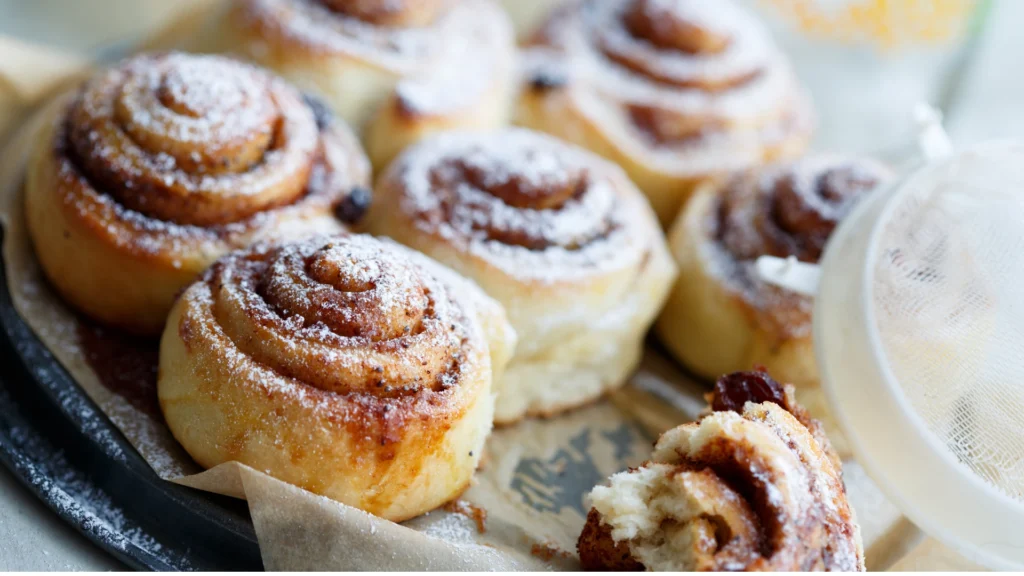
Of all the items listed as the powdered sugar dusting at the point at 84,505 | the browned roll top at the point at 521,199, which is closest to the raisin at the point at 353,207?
the browned roll top at the point at 521,199

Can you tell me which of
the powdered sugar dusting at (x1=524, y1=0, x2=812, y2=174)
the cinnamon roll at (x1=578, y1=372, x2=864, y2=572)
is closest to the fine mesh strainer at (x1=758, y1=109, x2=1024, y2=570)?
the cinnamon roll at (x1=578, y1=372, x2=864, y2=572)

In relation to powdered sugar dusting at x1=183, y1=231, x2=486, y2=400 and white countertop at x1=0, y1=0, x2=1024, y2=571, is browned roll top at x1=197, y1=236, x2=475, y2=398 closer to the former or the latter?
powdered sugar dusting at x1=183, y1=231, x2=486, y2=400

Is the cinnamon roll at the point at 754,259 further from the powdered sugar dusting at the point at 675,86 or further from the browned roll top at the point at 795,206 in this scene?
the powdered sugar dusting at the point at 675,86

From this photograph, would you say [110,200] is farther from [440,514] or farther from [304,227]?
[440,514]

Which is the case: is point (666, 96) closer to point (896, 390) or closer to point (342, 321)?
point (896, 390)

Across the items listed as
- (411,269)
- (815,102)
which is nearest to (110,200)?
(411,269)

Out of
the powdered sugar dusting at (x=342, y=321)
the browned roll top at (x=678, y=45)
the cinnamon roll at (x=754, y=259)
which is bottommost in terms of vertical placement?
the cinnamon roll at (x=754, y=259)
